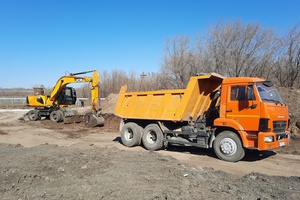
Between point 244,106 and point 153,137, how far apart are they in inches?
156

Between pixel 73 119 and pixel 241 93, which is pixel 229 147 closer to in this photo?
pixel 241 93

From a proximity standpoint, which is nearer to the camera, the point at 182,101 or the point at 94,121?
the point at 182,101

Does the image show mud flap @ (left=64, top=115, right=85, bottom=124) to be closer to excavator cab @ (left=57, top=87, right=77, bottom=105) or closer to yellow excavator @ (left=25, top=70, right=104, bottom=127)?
yellow excavator @ (left=25, top=70, right=104, bottom=127)

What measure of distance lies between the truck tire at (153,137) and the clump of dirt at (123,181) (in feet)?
9.55

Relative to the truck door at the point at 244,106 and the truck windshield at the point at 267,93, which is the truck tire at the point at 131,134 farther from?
the truck windshield at the point at 267,93

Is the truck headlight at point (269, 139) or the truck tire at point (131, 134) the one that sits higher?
the truck headlight at point (269, 139)

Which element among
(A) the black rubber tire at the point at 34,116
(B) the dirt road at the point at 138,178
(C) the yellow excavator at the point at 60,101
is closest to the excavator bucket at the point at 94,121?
(C) the yellow excavator at the point at 60,101

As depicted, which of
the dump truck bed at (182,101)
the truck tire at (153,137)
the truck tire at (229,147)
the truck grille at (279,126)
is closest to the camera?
the truck grille at (279,126)

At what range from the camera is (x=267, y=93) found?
27.4 ft

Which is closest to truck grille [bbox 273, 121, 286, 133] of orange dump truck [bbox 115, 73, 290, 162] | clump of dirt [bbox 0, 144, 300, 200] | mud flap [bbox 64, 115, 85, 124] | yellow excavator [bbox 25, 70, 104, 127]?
orange dump truck [bbox 115, 73, 290, 162]

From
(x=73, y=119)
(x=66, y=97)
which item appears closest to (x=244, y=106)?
(x=73, y=119)

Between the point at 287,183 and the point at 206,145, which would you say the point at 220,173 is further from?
the point at 206,145

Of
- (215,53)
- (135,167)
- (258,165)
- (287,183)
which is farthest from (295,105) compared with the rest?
(135,167)

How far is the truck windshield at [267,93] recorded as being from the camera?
817 cm
